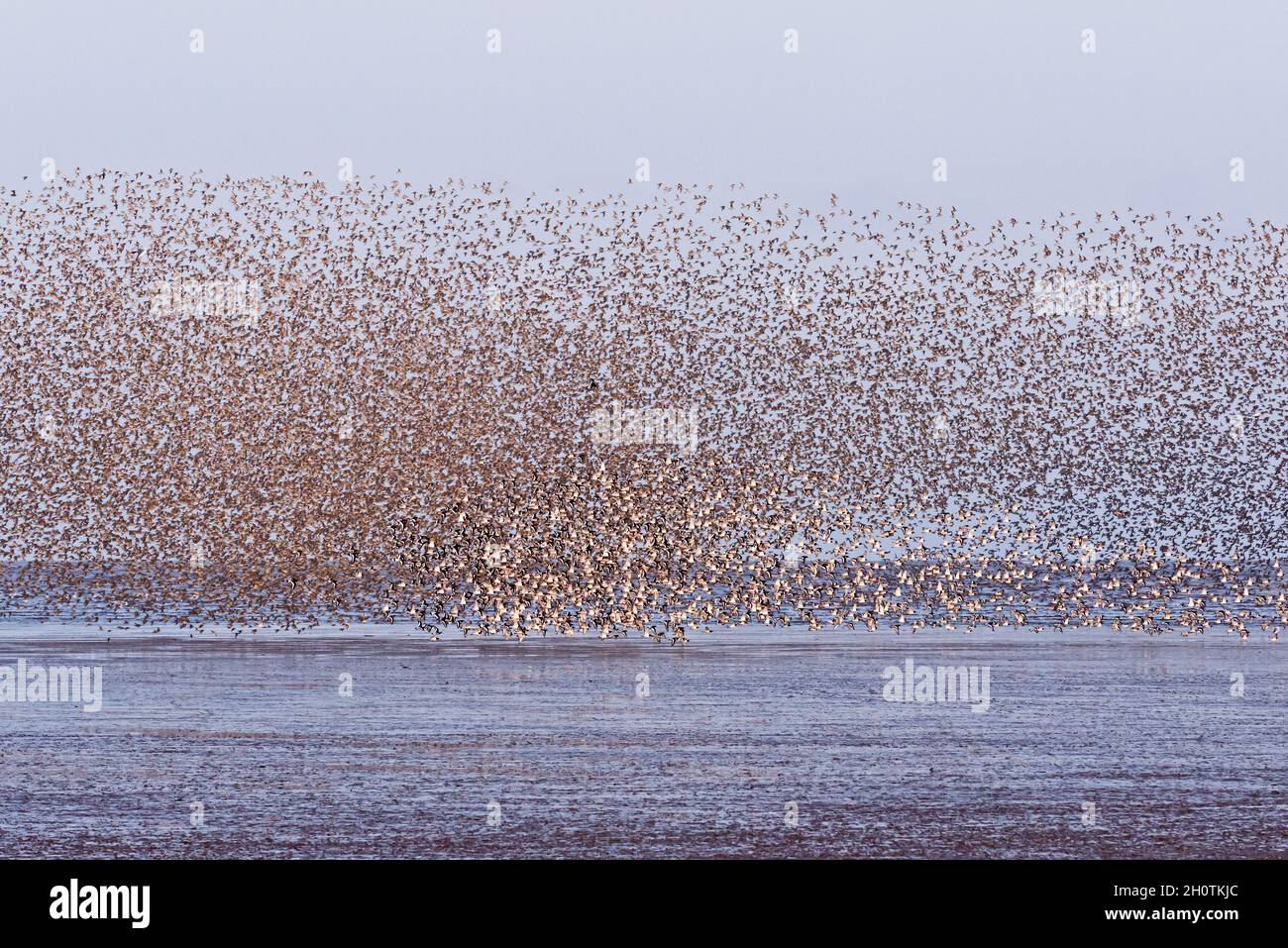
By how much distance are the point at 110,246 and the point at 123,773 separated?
2202cm

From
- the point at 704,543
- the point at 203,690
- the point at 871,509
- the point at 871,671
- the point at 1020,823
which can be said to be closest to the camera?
the point at 1020,823

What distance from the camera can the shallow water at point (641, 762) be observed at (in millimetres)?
9953

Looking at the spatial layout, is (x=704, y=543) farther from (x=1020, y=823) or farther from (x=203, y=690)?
(x=1020, y=823)

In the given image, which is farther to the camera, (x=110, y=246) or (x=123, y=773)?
(x=110, y=246)

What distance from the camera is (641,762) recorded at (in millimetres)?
12922

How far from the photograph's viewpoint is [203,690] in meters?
18.3

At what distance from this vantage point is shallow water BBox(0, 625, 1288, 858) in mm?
9953

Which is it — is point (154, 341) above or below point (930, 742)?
above

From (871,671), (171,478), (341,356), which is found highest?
(341,356)

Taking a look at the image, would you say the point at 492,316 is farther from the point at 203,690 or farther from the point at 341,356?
the point at 203,690

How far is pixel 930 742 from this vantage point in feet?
46.6
